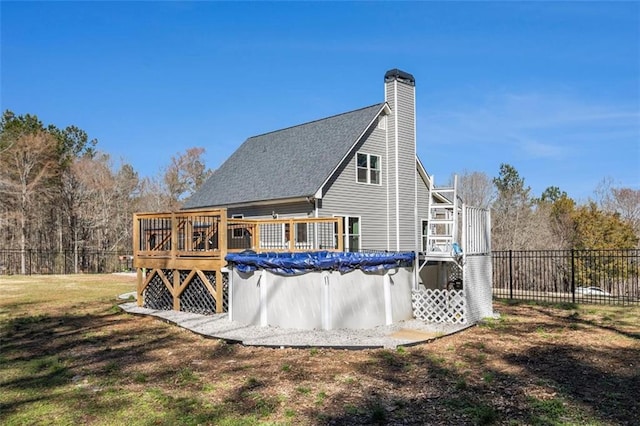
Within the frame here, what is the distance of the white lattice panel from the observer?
8.99 m

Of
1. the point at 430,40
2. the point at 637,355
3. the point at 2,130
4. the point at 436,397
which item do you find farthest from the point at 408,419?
the point at 2,130

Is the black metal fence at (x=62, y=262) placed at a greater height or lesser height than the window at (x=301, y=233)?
lesser

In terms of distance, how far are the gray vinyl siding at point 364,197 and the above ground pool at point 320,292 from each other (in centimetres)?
790

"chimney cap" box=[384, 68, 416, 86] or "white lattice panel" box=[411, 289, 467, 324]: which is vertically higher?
"chimney cap" box=[384, 68, 416, 86]

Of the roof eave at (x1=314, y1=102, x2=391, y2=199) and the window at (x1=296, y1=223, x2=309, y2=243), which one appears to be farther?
the window at (x1=296, y1=223, x2=309, y2=243)

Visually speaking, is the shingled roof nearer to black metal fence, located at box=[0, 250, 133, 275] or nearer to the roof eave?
the roof eave

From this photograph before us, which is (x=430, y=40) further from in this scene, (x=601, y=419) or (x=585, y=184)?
(x=585, y=184)

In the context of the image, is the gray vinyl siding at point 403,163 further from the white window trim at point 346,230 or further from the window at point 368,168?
the white window trim at point 346,230

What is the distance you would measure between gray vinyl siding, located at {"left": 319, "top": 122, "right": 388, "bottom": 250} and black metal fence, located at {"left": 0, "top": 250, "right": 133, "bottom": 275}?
15.3 m

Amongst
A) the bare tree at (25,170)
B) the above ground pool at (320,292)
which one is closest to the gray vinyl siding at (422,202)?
the above ground pool at (320,292)

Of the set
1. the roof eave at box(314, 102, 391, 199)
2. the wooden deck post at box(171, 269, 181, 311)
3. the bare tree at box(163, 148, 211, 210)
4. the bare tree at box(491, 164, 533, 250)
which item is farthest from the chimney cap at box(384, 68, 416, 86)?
the bare tree at box(163, 148, 211, 210)

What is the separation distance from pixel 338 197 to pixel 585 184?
29725mm

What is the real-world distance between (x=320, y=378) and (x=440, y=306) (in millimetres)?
4334

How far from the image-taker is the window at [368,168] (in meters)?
18.2
